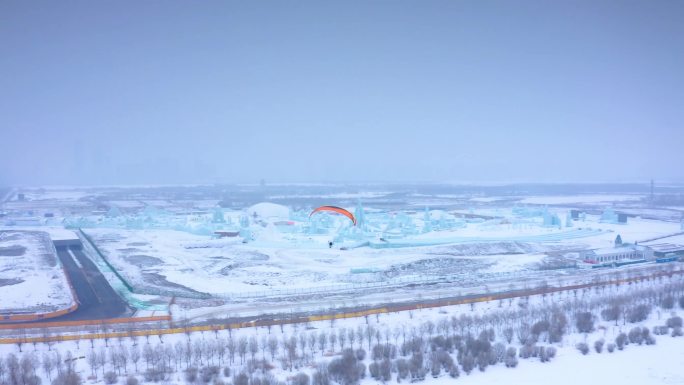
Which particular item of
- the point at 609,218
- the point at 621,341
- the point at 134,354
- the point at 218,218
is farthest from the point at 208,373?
the point at 609,218

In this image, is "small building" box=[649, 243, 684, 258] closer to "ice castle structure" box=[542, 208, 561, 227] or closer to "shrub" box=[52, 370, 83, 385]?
"ice castle structure" box=[542, 208, 561, 227]

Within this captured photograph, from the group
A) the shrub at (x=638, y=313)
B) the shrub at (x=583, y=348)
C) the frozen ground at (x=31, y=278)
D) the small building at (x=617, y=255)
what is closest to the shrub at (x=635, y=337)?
the shrub at (x=583, y=348)

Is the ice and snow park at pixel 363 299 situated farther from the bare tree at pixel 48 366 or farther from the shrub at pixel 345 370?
the bare tree at pixel 48 366


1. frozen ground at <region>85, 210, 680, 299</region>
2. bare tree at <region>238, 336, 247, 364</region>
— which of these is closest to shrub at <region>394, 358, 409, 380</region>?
bare tree at <region>238, 336, 247, 364</region>

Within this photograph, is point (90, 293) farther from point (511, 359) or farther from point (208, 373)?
point (511, 359)

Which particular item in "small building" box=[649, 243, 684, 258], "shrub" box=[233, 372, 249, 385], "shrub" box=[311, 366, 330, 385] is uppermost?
"small building" box=[649, 243, 684, 258]
